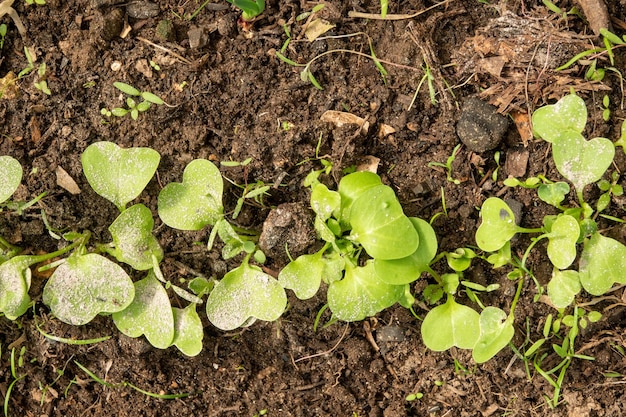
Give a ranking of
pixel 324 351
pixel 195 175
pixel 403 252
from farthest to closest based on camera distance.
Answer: pixel 324 351 → pixel 195 175 → pixel 403 252

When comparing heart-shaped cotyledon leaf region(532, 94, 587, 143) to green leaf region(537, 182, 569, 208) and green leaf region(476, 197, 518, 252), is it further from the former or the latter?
green leaf region(476, 197, 518, 252)

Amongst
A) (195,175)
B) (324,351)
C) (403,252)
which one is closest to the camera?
(403,252)

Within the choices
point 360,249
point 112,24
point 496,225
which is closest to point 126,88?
point 112,24

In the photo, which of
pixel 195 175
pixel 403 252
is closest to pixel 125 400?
pixel 195 175

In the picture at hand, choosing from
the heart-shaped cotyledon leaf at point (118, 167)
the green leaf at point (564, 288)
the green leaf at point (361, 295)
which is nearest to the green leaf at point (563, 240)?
the green leaf at point (564, 288)

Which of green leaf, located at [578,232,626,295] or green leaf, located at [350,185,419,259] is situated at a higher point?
green leaf, located at [350,185,419,259]

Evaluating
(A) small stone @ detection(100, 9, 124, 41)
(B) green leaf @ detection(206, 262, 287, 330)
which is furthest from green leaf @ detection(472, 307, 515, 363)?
(A) small stone @ detection(100, 9, 124, 41)

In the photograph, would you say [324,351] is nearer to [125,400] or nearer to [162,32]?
[125,400]
